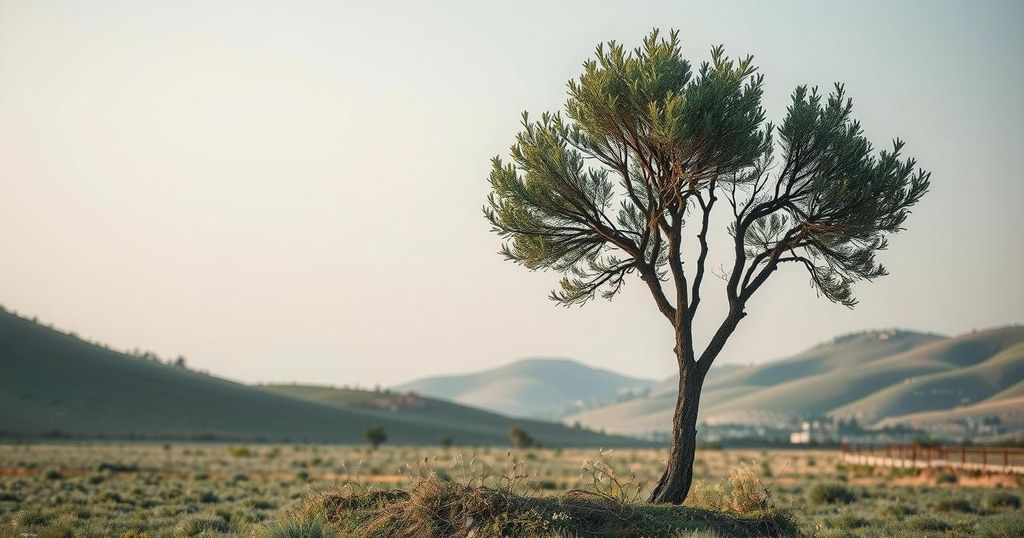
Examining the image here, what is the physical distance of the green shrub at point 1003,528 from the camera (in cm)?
2023

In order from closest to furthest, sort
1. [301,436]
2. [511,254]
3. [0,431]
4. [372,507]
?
[372,507] < [511,254] < [0,431] < [301,436]

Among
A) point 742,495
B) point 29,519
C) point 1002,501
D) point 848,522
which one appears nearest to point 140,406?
point 29,519

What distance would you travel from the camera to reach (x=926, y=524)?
23.2 meters

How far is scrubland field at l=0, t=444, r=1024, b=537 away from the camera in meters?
16.4

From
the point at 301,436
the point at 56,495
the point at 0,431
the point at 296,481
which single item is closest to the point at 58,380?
the point at 0,431

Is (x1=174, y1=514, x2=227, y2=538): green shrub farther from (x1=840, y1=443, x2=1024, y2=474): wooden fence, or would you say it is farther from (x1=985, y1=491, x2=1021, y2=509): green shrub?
(x1=840, y1=443, x2=1024, y2=474): wooden fence

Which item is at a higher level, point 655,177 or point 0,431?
point 655,177

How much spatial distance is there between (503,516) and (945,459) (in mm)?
49034

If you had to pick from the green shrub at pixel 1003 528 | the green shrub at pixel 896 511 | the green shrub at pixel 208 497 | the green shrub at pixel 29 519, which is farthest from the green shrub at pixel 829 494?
the green shrub at pixel 29 519

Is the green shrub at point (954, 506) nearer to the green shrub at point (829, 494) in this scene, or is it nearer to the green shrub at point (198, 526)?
the green shrub at point (829, 494)

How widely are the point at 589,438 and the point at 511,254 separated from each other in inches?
6425

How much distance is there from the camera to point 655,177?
18.4m

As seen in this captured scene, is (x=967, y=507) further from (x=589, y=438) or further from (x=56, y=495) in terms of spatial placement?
(x=589, y=438)

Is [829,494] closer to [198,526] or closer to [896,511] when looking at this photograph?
[896,511]
